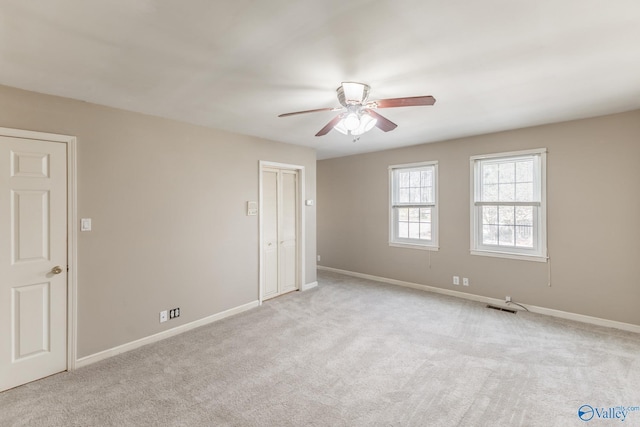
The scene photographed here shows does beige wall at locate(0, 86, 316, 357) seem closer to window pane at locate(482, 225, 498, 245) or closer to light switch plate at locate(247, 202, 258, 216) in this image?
light switch plate at locate(247, 202, 258, 216)

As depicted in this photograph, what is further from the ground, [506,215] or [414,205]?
[414,205]

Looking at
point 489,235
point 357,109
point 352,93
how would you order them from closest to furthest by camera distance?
point 352,93
point 357,109
point 489,235

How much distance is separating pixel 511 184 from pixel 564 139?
31.2 inches

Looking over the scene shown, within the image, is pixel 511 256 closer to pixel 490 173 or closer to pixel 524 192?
pixel 524 192

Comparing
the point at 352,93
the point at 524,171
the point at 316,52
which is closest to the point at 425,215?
the point at 524,171

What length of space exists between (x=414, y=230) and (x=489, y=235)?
3.90ft

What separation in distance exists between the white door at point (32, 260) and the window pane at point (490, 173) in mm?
5132

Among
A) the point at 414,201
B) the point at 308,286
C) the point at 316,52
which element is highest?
the point at 316,52

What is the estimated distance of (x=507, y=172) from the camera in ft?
13.8

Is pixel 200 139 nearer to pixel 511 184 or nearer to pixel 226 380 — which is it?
pixel 226 380

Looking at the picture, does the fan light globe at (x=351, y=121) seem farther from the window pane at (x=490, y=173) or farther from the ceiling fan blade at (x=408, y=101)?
the window pane at (x=490, y=173)

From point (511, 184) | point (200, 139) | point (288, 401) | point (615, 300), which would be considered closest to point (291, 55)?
point (200, 139)

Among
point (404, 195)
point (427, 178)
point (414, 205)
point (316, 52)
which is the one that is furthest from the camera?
point (404, 195)

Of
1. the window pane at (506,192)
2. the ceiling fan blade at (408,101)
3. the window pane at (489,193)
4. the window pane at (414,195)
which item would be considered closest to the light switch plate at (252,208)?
the ceiling fan blade at (408,101)
